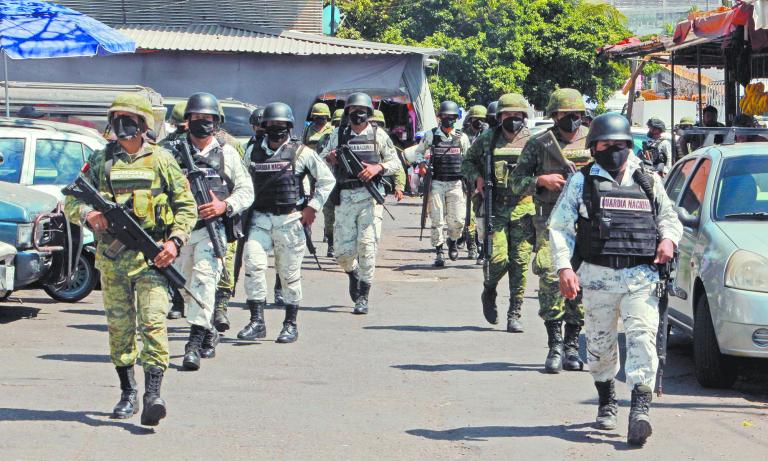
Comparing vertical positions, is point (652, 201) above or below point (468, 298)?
above

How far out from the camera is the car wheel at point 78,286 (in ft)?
40.7

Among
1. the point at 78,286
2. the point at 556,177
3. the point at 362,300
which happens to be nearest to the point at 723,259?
the point at 556,177

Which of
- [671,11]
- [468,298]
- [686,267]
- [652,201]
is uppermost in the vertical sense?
[671,11]

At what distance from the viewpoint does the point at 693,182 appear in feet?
31.6

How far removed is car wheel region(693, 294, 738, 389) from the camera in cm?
837

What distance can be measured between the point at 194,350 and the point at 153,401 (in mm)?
1984

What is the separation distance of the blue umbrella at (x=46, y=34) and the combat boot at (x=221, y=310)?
498 cm

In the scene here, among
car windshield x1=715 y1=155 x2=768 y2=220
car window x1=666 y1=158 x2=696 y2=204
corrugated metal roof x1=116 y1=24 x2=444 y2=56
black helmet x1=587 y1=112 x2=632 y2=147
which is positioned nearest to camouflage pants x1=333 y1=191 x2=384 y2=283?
car window x1=666 y1=158 x2=696 y2=204

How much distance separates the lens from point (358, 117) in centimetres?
1214

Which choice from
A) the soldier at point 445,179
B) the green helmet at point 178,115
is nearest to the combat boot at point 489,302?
the green helmet at point 178,115

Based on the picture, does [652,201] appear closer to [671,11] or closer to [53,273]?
[53,273]

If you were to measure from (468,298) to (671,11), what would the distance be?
6493cm

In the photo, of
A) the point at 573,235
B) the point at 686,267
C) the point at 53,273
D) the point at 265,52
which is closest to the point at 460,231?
the point at 53,273

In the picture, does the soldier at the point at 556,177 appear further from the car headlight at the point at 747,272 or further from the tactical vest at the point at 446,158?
the tactical vest at the point at 446,158
